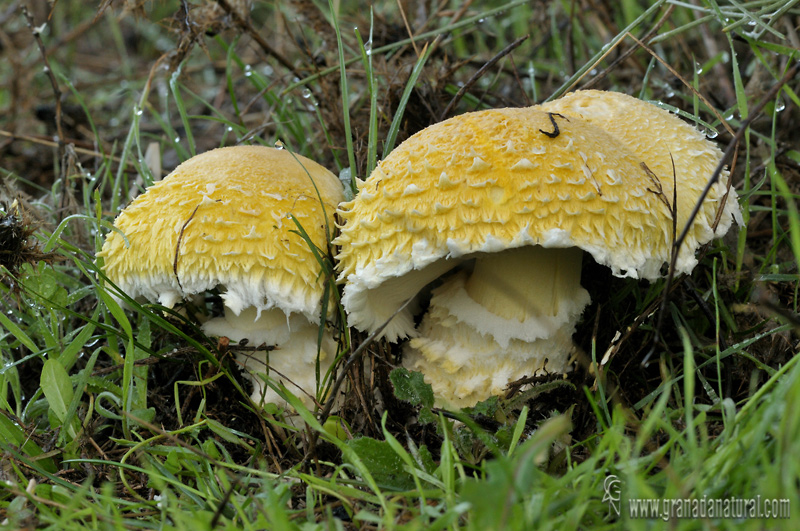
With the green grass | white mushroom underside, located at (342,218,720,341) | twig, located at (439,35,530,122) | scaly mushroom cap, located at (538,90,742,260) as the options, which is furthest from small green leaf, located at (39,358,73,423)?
scaly mushroom cap, located at (538,90,742,260)

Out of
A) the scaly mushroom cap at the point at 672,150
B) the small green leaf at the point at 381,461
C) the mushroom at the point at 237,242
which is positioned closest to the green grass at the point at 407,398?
the small green leaf at the point at 381,461

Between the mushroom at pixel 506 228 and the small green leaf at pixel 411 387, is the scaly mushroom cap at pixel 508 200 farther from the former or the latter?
the small green leaf at pixel 411 387

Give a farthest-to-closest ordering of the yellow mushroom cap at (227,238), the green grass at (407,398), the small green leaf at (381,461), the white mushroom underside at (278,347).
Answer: the white mushroom underside at (278,347)
the yellow mushroom cap at (227,238)
the small green leaf at (381,461)
the green grass at (407,398)

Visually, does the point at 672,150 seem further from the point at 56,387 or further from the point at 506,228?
the point at 56,387

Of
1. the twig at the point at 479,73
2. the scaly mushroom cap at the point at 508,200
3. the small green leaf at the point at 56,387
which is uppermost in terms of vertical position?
the twig at the point at 479,73

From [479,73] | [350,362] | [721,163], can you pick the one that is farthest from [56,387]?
[721,163]

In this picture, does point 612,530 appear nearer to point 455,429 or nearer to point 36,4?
point 455,429

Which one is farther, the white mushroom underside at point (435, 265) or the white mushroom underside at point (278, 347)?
the white mushroom underside at point (278, 347)
